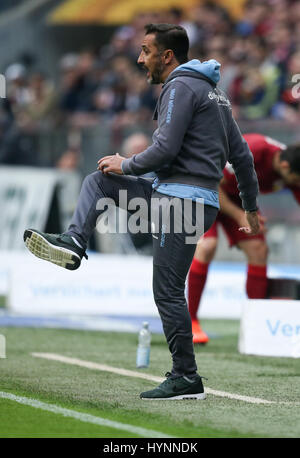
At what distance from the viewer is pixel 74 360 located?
8.55m

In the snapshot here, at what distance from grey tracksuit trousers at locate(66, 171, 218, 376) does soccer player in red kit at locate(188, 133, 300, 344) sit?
308 centimetres

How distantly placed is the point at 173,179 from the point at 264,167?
3.29 metres

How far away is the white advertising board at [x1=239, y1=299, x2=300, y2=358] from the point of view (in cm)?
894

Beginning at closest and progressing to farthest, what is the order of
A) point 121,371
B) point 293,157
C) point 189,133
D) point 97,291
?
1. point 189,133
2. point 121,371
3. point 293,157
4. point 97,291

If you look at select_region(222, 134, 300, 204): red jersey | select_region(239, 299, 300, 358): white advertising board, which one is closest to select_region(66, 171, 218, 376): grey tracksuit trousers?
select_region(239, 299, 300, 358): white advertising board

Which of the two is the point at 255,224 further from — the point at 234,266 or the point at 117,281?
the point at 234,266

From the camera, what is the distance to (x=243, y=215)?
9672mm

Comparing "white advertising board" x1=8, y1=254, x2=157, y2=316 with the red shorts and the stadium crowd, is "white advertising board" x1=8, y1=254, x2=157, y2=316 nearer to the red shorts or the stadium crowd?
the red shorts

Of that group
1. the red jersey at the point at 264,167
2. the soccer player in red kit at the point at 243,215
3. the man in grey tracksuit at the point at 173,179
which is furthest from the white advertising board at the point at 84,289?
the man in grey tracksuit at the point at 173,179

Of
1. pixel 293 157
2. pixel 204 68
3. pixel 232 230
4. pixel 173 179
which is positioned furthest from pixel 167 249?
pixel 232 230

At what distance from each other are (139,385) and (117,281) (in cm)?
571

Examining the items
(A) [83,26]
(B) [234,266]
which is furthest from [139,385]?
(A) [83,26]

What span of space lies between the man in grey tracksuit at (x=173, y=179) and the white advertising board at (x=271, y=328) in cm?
248

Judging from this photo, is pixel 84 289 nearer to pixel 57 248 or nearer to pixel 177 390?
pixel 177 390
